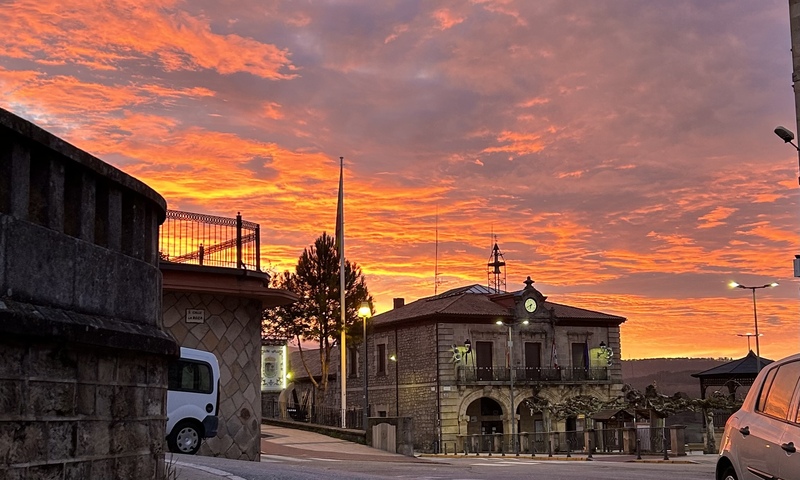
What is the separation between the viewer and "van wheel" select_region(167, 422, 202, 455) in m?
17.8

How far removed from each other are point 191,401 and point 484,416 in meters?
41.6

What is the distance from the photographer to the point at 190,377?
59.2ft

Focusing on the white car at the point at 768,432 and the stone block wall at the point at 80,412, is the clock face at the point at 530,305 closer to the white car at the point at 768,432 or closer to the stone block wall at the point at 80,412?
the white car at the point at 768,432

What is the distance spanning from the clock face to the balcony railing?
12.5 ft

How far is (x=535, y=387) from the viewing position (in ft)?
191

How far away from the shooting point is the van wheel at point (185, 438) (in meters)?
17.8

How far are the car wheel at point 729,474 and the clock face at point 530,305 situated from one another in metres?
50.3

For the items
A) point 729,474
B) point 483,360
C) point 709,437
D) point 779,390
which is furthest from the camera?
point 483,360

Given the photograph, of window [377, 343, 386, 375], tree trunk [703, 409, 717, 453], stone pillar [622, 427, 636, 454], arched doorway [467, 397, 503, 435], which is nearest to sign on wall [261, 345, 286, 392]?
stone pillar [622, 427, 636, 454]

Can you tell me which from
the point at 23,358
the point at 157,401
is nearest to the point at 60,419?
the point at 23,358

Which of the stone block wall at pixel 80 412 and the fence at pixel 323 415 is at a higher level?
the stone block wall at pixel 80 412

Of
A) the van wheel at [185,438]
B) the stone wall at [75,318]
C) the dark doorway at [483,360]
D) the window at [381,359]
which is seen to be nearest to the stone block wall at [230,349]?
the van wheel at [185,438]

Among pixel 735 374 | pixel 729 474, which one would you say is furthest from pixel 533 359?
pixel 729 474

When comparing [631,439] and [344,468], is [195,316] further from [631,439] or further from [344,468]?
[631,439]
